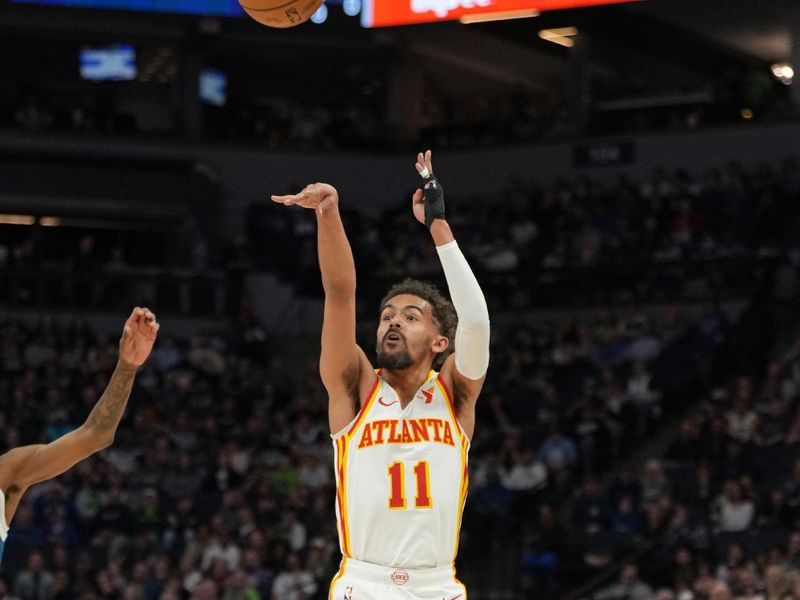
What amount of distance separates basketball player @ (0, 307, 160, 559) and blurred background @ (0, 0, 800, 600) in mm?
8258

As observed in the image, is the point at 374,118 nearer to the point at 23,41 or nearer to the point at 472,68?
the point at 472,68

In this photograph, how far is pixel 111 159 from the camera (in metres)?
26.2

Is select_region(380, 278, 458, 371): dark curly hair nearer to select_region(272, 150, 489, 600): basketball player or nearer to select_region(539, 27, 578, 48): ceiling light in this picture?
select_region(272, 150, 489, 600): basketball player

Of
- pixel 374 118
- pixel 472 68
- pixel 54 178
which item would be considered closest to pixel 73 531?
pixel 54 178

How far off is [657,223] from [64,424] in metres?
8.88

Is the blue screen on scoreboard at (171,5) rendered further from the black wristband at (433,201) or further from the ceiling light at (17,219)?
the black wristband at (433,201)

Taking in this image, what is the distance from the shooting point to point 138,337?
19.9ft

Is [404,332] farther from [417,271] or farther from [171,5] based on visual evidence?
[171,5]

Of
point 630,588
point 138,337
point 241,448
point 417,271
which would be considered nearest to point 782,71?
point 417,271

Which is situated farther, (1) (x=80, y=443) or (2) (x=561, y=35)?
(2) (x=561, y=35)

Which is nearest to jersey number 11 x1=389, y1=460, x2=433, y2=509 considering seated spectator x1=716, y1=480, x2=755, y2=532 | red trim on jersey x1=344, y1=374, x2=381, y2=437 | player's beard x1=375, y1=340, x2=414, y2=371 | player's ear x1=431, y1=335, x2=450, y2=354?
red trim on jersey x1=344, y1=374, x2=381, y2=437

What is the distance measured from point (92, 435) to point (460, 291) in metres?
1.62

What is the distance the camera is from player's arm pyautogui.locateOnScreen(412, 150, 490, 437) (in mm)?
6207

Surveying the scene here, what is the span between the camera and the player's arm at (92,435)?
230 inches
